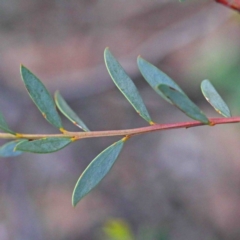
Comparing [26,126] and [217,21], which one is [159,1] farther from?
[26,126]

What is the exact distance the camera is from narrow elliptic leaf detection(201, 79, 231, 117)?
54 centimetres

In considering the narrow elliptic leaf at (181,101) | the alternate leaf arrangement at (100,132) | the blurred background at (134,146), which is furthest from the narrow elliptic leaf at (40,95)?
the blurred background at (134,146)

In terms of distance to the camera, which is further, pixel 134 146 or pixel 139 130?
pixel 134 146

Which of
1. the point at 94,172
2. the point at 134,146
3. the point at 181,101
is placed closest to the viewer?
the point at 181,101

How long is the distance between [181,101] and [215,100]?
A: 16 cm

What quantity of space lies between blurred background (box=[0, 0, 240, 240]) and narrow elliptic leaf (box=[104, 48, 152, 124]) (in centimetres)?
156

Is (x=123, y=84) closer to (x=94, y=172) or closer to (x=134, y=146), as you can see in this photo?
(x=94, y=172)

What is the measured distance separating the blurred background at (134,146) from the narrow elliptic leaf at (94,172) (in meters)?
1.55

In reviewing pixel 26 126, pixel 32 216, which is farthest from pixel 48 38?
pixel 32 216

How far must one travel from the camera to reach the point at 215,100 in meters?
0.55

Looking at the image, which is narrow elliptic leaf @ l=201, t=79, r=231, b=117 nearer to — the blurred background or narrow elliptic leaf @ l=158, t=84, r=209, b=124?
narrow elliptic leaf @ l=158, t=84, r=209, b=124

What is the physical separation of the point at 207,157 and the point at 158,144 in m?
0.30

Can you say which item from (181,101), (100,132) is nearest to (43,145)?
(100,132)

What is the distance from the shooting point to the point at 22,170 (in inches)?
87.5
